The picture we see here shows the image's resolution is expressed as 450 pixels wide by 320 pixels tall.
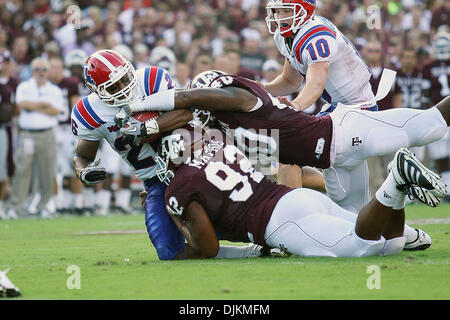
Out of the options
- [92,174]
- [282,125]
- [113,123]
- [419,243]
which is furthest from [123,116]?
[419,243]

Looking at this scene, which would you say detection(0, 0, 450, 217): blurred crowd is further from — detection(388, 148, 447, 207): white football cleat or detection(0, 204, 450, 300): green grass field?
detection(388, 148, 447, 207): white football cleat

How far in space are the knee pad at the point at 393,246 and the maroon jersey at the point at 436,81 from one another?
648cm

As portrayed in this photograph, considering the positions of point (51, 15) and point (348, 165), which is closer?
point (348, 165)

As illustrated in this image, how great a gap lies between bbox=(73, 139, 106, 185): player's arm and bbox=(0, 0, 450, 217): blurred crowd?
18.1 ft

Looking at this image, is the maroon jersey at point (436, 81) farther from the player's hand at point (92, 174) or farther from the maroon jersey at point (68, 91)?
the player's hand at point (92, 174)

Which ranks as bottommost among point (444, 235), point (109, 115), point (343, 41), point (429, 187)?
point (444, 235)

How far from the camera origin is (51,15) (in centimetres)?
1441

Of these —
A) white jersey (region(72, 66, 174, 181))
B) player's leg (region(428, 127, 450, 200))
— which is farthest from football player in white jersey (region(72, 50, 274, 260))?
player's leg (region(428, 127, 450, 200))

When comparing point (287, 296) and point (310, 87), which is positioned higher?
point (310, 87)

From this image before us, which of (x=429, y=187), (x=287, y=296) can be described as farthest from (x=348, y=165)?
(x=287, y=296)

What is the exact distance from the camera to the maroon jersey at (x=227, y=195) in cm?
519

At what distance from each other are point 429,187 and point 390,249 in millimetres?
813

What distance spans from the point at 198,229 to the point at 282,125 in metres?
0.93

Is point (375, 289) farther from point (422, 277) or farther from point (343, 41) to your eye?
point (343, 41)
